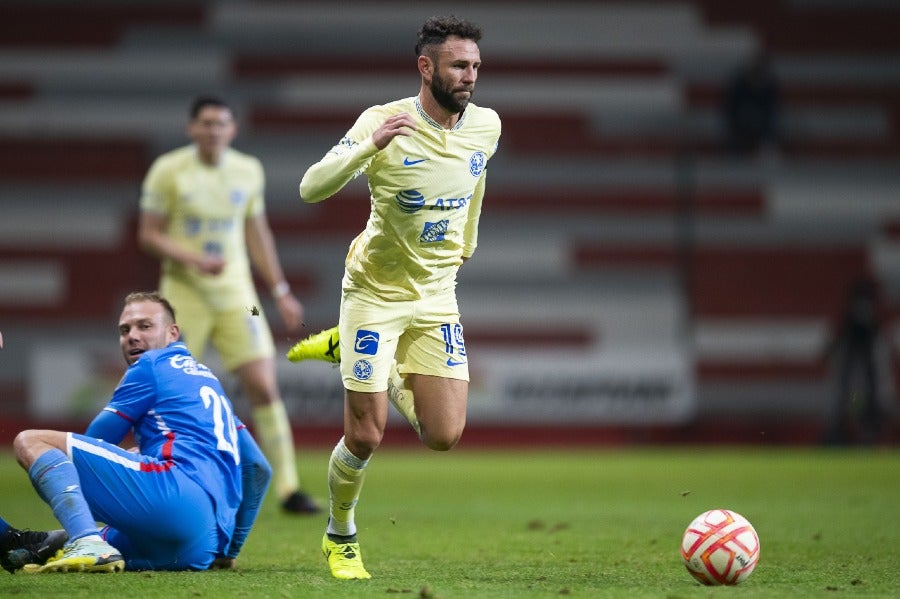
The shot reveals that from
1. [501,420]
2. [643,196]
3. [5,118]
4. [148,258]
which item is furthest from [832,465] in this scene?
[5,118]

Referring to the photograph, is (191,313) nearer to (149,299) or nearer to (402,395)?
(402,395)

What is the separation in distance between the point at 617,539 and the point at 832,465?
286 inches

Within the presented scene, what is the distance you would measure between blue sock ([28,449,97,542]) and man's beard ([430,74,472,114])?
2080 mm

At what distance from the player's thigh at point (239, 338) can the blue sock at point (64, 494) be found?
11.8 ft

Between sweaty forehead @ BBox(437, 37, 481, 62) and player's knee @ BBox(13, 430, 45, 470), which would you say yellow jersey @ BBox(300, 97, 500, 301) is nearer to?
sweaty forehead @ BBox(437, 37, 481, 62)

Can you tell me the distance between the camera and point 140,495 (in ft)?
16.8

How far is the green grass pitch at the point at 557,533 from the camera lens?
16.1 feet

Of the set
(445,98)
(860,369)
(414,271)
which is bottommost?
(860,369)

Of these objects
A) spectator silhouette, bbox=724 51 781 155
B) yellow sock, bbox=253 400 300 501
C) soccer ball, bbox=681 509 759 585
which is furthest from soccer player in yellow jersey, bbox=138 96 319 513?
spectator silhouette, bbox=724 51 781 155

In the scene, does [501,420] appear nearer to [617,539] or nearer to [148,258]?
[148,258]

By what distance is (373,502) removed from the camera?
31.4ft

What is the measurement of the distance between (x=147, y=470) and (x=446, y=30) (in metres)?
2.12

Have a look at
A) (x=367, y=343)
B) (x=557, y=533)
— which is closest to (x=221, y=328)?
(x=557, y=533)

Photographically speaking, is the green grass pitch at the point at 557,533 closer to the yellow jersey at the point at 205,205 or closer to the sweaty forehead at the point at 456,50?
the yellow jersey at the point at 205,205
